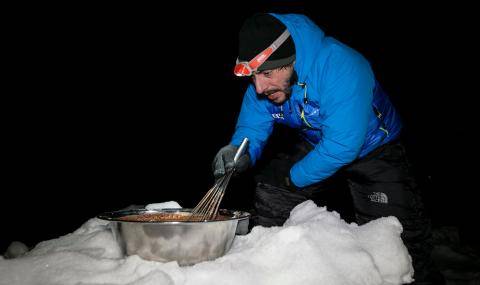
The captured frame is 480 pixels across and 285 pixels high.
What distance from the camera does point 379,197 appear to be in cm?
294

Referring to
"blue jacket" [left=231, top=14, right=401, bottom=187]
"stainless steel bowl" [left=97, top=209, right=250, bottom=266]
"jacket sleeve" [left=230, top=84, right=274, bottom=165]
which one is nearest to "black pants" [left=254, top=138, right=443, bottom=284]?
"blue jacket" [left=231, top=14, right=401, bottom=187]

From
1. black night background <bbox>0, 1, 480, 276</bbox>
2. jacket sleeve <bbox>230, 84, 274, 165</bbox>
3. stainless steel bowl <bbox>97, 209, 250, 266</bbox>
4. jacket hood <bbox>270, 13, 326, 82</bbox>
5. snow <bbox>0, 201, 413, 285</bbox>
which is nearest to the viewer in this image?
snow <bbox>0, 201, 413, 285</bbox>

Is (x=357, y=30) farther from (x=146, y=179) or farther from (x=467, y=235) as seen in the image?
(x=467, y=235)

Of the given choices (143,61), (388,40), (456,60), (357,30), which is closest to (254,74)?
(456,60)

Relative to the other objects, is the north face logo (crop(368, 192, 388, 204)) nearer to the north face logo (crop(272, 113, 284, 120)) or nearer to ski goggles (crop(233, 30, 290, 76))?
the north face logo (crop(272, 113, 284, 120))

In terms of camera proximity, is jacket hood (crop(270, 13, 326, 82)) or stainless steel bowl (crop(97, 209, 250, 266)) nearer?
stainless steel bowl (crop(97, 209, 250, 266))

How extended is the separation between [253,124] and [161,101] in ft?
78.3

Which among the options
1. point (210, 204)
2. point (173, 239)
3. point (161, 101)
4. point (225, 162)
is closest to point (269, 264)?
point (173, 239)

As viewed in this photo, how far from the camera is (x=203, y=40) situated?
30.5 m

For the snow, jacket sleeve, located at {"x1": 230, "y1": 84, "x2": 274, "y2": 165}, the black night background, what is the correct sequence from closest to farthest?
1. the snow
2. jacket sleeve, located at {"x1": 230, "y1": 84, "x2": 274, "y2": 165}
3. the black night background

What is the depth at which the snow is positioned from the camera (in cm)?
138

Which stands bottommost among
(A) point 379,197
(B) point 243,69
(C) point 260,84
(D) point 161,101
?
(D) point 161,101

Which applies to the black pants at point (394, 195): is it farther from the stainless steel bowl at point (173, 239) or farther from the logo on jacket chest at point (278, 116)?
the stainless steel bowl at point (173, 239)

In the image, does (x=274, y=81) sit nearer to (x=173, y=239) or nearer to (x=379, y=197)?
(x=379, y=197)
